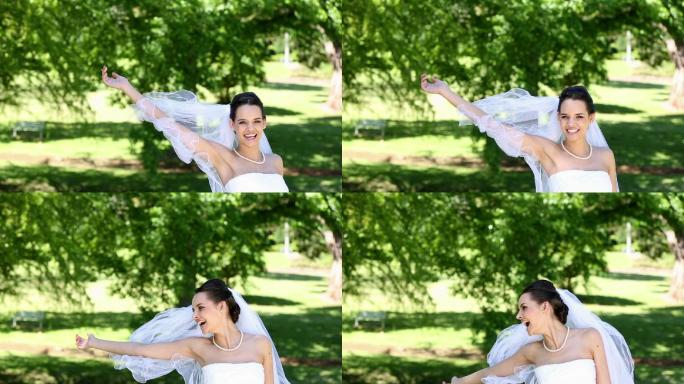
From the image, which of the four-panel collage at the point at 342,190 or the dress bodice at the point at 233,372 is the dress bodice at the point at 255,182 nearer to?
the dress bodice at the point at 233,372

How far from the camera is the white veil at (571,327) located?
6.24 metres

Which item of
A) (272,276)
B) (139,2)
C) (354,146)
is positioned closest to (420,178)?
(354,146)

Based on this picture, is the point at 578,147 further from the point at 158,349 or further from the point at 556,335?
the point at 158,349

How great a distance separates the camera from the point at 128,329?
1016 cm

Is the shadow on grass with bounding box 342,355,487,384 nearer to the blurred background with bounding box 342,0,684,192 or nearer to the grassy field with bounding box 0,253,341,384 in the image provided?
the grassy field with bounding box 0,253,341,384

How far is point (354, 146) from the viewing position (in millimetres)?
10320

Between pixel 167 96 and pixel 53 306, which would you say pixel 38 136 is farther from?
pixel 167 96

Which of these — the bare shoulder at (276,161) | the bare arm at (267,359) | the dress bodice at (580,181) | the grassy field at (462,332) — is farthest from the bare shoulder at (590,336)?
the grassy field at (462,332)

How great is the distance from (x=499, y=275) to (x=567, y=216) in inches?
23.9

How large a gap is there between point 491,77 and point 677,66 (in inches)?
49.0

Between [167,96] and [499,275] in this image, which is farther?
[499,275]

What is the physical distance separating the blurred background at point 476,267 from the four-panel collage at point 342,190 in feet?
0.05

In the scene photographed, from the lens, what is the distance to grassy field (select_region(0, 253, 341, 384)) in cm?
1018

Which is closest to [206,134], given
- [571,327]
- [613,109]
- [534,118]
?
[534,118]
